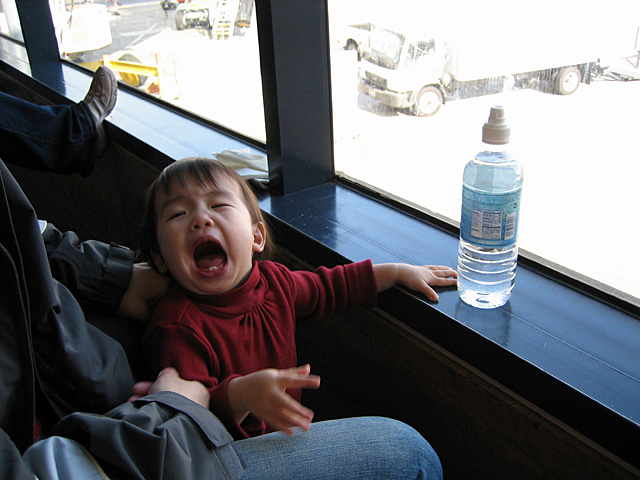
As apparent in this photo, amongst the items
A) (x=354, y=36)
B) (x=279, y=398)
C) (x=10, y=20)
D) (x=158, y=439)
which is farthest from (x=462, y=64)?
(x=10, y=20)

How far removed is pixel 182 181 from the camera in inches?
42.4

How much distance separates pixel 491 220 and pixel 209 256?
51cm

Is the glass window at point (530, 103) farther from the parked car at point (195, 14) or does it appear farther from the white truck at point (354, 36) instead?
the parked car at point (195, 14)

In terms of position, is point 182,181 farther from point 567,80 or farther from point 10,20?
point 10,20

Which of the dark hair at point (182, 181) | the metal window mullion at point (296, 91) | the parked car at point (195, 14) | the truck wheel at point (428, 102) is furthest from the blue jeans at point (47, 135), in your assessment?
the truck wheel at point (428, 102)

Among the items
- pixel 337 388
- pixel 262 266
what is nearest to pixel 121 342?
pixel 262 266

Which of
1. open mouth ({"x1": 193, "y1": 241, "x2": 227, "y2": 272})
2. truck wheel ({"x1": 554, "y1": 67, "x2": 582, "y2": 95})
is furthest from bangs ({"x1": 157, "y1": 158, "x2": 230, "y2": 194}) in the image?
truck wheel ({"x1": 554, "y1": 67, "x2": 582, "y2": 95})

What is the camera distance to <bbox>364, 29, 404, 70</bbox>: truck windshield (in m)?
1.33

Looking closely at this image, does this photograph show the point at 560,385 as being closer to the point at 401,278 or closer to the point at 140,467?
the point at 401,278

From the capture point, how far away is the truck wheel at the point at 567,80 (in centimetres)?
102

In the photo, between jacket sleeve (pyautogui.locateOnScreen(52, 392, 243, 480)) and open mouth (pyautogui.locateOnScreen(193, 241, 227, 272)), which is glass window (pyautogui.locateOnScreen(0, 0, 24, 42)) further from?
jacket sleeve (pyautogui.locateOnScreen(52, 392, 243, 480))

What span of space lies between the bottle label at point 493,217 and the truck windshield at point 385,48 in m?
0.48

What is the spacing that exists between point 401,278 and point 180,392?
0.46m

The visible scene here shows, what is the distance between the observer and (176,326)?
39.5 inches
